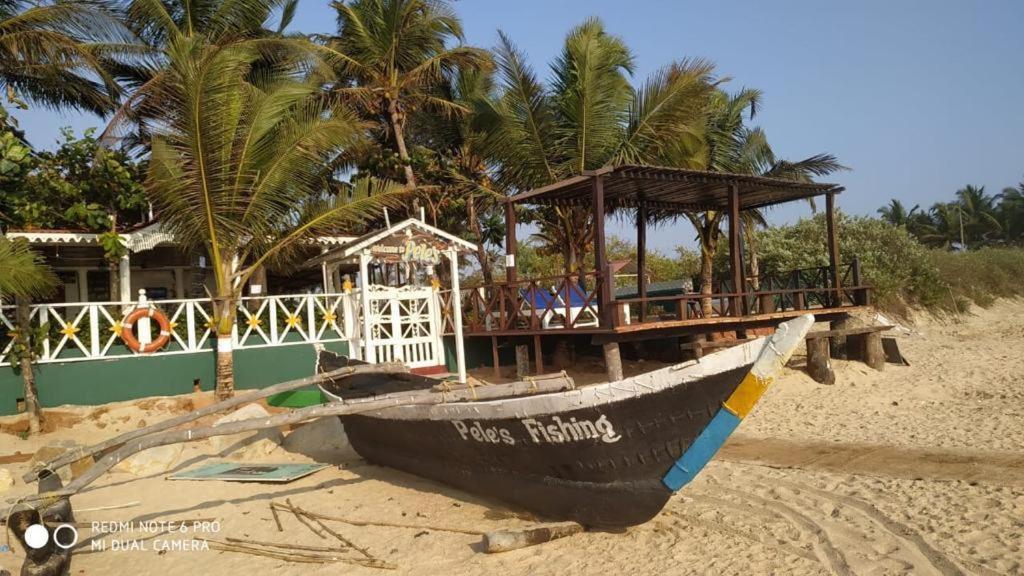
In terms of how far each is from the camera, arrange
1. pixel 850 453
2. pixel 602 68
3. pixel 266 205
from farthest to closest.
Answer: pixel 602 68 → pixel 266 205 → pixel 850 453

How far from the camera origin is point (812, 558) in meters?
4.84

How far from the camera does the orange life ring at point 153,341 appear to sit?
10938mm

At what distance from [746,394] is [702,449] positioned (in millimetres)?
549

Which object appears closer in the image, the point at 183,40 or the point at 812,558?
the point at 812,558

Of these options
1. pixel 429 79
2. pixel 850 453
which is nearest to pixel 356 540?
pixel 850 453

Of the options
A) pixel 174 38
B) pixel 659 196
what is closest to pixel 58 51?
pixel 174 38

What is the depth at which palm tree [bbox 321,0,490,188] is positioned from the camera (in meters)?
15.1

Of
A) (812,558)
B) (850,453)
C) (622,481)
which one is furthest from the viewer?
(850,453)

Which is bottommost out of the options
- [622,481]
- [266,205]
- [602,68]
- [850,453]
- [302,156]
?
[850,453]

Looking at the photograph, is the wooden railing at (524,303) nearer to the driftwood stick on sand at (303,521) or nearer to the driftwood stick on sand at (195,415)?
the driftwood stick on sand at (195,415)

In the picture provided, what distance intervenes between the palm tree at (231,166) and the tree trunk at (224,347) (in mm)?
16

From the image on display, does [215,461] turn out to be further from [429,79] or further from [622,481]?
[429,79]

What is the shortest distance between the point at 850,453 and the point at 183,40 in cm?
1043

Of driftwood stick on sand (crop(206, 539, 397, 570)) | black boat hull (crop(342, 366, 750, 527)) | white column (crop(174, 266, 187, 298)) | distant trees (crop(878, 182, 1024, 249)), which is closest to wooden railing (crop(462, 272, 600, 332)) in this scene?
black boat hull (crop(342, 366, 750, 527))
